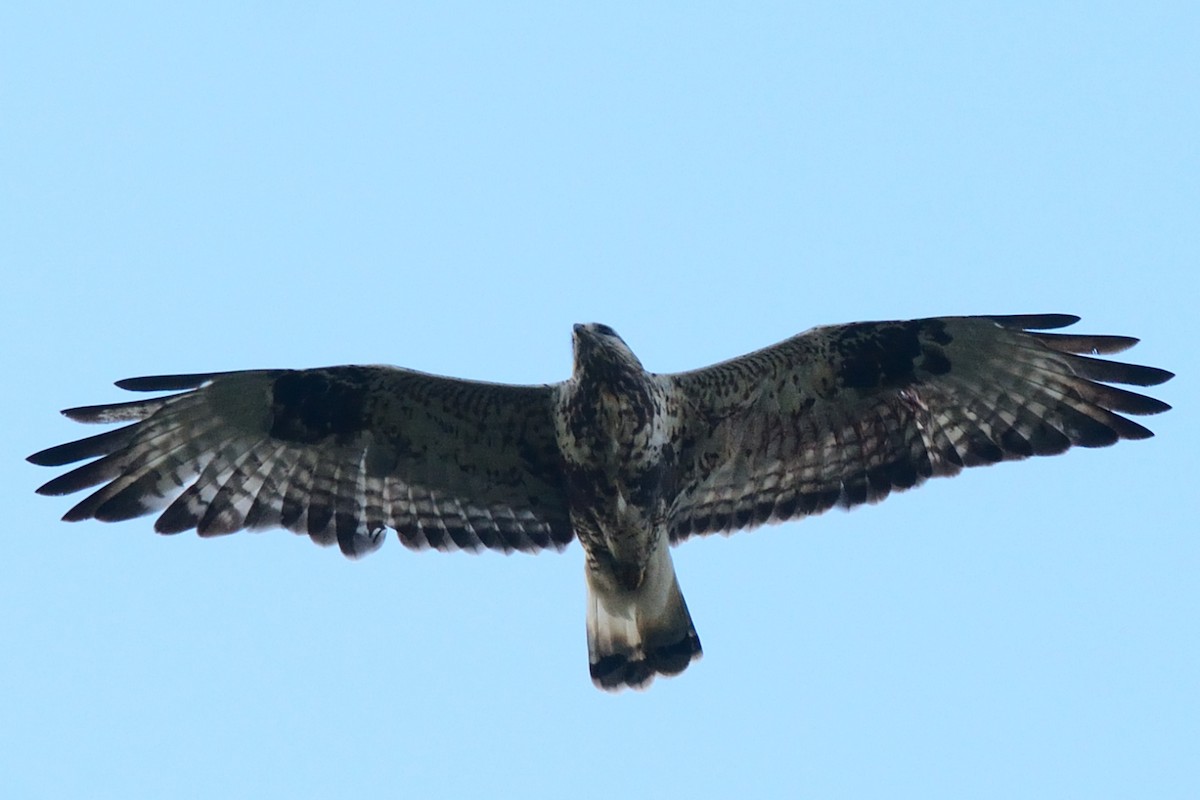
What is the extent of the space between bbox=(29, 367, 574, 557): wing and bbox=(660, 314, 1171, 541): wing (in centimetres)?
88

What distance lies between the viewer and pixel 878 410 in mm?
9492

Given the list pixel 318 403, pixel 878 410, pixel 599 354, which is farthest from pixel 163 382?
pixel 878 410

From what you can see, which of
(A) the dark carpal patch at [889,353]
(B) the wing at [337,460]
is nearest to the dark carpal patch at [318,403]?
(B) the wing at [337,460]

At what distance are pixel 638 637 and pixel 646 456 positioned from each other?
1254mm

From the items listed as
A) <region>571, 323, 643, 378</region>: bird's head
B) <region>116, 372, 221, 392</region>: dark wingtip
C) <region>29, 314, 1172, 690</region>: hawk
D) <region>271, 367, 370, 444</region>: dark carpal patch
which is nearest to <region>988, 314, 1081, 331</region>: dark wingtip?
<region>29, 314, 1172, 690</region>: hawk

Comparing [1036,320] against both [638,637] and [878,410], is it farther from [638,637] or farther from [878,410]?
[638,637]

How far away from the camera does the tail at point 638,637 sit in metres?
9.52

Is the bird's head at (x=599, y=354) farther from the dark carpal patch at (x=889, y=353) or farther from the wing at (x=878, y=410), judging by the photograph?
the dark carpal patch at (x=889, y=353)

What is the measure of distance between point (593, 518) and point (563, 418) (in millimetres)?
586

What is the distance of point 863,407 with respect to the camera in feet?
31.1

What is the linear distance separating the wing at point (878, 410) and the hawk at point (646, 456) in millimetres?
11

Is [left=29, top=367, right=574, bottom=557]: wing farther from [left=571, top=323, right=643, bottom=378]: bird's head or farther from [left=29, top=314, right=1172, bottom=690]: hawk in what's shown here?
[left=571, top=323, right=643, bottom=378]: bird's head

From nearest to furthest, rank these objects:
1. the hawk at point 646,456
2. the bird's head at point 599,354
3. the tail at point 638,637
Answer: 1. the bird's head at point 599,354
2. the hawk at point 646,456
3. the tail at point 638,637

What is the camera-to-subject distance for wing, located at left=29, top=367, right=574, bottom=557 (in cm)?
912
